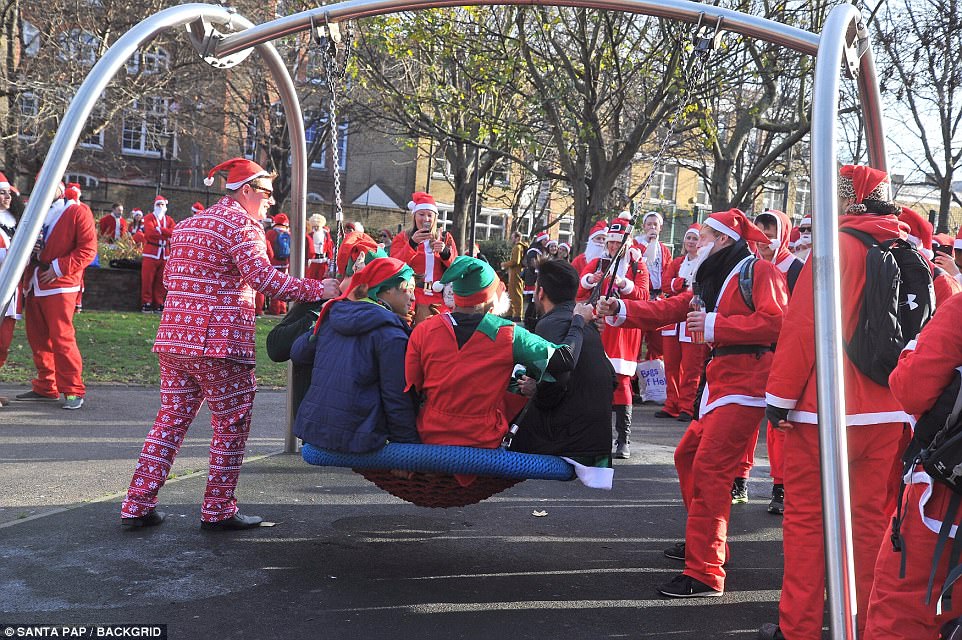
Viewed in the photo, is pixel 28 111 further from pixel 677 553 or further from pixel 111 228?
pixel 677 553

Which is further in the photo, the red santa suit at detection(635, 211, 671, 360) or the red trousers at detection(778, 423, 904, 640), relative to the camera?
the red santa suit at detection(635, 211, 671, 360)

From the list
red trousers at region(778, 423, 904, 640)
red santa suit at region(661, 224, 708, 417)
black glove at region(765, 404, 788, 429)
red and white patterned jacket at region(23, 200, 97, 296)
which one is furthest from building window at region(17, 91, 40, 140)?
red trousers at region(778, 423, 904, 640)

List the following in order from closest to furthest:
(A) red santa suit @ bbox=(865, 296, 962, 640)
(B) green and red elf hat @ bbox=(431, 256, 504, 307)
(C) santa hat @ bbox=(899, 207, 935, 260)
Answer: (A) red santa suit @ bbox=(865, 296, 962, 640)
(B) green and red elf hat @ bbox=(431, 256, 504, 307)
(C) santa hat @ bbox=(899, 207, 935, 260)

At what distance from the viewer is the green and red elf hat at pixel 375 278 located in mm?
5570

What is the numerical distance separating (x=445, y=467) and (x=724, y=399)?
60.3 inches

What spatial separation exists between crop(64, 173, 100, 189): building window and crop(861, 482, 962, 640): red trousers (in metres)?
39.8

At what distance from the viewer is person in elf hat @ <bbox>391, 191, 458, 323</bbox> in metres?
10.1

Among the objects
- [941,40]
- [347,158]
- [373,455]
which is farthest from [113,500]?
[347,158]

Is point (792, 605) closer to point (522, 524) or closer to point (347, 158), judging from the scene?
point (522, 524)

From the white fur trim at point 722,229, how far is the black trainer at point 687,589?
187 centimetres

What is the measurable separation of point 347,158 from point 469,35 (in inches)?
1193

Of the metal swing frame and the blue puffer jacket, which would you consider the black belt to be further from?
the blue puffer jacket

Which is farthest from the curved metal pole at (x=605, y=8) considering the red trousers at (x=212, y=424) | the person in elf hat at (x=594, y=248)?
the person in elf hat at (x=594, y=248)

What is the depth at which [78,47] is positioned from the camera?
22875mm
